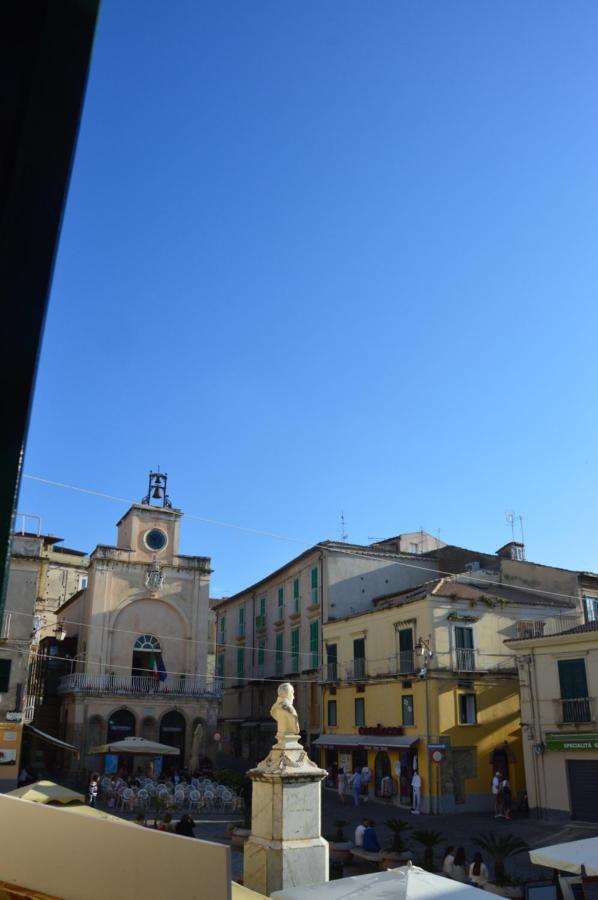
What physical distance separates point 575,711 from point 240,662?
24.1 metres

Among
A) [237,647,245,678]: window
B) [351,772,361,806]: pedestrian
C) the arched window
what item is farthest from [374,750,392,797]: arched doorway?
[237,647,245,678]: window

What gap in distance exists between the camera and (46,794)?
54.2 ft

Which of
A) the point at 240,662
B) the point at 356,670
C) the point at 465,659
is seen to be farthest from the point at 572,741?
the point at 240,662

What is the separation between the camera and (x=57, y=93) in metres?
1.33

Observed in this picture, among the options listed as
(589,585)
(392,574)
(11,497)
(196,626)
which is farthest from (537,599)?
(11,497)

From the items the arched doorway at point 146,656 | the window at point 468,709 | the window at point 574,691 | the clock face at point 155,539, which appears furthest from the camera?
the clock face at point 155,539

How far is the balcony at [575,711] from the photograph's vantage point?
75.2 feet

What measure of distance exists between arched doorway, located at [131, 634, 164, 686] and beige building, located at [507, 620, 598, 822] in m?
16.3

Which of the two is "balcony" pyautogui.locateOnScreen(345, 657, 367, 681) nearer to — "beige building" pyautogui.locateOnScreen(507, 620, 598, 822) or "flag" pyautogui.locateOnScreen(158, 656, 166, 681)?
"beige building" pyautogui.locateOnScreen(507, 620, 598, 822)

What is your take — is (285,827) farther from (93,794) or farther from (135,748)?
(135,748)

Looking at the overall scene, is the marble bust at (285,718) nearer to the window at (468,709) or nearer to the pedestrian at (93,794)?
the pedestrian at (93,794)

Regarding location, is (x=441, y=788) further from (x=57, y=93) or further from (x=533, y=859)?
(x=57, y=93)

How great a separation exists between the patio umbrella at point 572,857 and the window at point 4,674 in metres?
22.1

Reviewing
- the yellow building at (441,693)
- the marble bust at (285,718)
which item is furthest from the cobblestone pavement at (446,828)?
the marble bust at (285,718)
